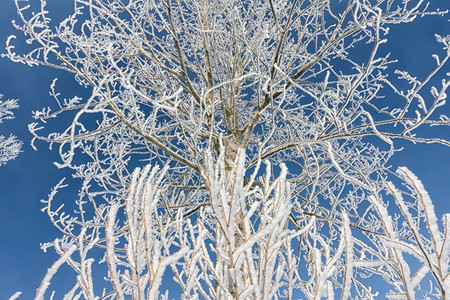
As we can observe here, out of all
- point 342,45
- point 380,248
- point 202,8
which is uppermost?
point 202,8

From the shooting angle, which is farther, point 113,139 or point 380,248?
point 113,139

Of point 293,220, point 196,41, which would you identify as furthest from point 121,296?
point 196,41

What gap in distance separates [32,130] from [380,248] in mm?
3175

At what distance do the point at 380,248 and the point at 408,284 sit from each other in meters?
1.97

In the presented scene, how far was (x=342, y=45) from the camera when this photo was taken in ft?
11.5

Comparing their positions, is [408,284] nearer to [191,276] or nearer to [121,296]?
[191,276]

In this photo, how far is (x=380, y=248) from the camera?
2730mm

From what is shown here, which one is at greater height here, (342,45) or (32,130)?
(342,45)

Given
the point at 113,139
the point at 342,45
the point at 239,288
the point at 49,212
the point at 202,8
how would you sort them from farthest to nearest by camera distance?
the point at 202,8
the point at 113,139
the point at 342,45
the point at 49,212
the point at 239,288

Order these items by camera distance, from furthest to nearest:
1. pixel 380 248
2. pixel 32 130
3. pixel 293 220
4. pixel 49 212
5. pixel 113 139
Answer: pixel 113 139 < pixel 293 220 < pixel 49 212 < pixel 380 248 < pixel 32 130

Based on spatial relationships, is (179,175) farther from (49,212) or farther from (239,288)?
(239,288)

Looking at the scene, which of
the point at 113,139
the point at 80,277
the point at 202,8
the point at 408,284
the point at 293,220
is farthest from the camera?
the point at 202,8

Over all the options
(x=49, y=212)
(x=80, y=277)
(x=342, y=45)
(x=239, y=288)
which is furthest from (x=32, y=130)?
(x=342, y=45)

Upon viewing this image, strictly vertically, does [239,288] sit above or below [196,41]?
below
